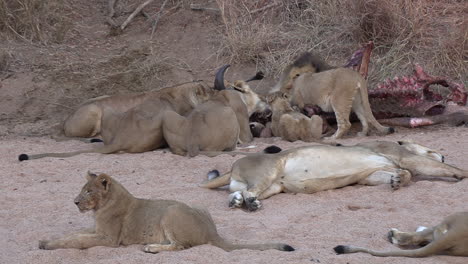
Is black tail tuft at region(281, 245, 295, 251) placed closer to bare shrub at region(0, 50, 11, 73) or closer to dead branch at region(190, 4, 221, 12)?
bare shrub at region(0, 50, 11, 73)

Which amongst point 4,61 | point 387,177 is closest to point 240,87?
point 387,177

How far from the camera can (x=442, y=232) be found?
224 inches

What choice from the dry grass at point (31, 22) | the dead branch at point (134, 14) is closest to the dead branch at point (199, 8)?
the dead branch at point (134, 14)

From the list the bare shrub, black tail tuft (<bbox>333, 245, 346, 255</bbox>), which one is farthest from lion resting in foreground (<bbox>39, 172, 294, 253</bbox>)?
the bare shrub

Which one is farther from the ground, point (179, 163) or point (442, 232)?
point (442, 232)

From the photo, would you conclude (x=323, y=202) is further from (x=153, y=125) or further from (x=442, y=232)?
(x=153, y=125)

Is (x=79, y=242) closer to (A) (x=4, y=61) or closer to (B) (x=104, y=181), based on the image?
(B) (x=104, y=181)

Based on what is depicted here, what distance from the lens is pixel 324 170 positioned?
7645mm

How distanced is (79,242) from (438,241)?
2338 millimetres

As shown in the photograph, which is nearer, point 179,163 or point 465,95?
point 179,163

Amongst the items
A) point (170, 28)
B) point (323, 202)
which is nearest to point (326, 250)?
point (323, 202)

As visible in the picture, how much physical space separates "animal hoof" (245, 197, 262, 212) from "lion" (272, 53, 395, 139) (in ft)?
11.4

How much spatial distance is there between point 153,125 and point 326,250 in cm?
435

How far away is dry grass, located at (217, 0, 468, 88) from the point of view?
12.2 metres
